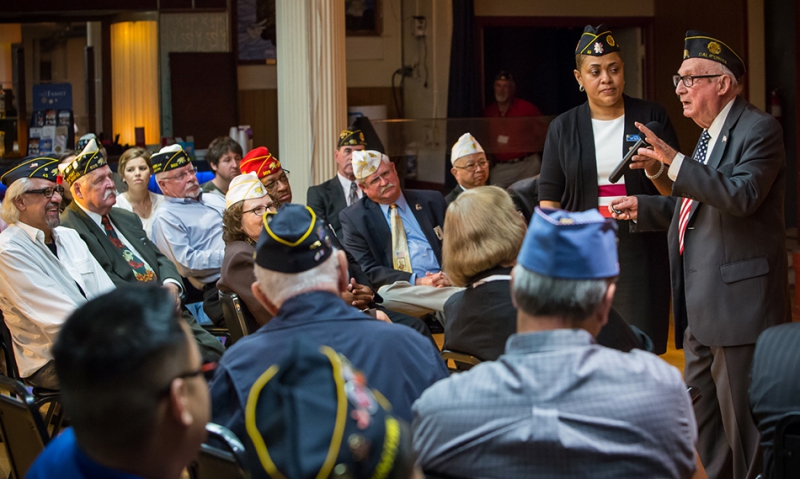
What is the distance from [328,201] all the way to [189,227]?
930 mm

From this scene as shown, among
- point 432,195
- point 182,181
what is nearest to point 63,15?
point 182,181

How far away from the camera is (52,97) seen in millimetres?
9781

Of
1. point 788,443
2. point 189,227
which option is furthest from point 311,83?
point 788,443

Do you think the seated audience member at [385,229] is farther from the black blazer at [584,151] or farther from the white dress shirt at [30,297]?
the white dress shirt at [30,297]

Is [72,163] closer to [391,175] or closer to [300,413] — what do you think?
[391,175]

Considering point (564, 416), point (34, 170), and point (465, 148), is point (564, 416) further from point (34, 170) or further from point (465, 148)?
point (465, 148)

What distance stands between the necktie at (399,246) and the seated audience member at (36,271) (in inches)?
54.8

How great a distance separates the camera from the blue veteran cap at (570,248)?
1483 mm

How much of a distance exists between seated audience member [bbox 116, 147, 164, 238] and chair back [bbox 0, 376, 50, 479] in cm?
333

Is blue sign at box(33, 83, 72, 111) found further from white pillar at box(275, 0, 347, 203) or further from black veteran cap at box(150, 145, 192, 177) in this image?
black veteran cap at box(150, 145, 192, 177)

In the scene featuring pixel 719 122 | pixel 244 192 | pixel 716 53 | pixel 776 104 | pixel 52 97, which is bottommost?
pixel 244 192

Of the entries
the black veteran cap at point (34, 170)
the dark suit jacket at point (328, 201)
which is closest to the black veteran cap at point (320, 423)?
the black veteran cap at point (34, 170)

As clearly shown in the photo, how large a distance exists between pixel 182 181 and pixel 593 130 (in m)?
2.67

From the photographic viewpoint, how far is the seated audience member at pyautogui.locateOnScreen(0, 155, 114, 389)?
11.4 feet
